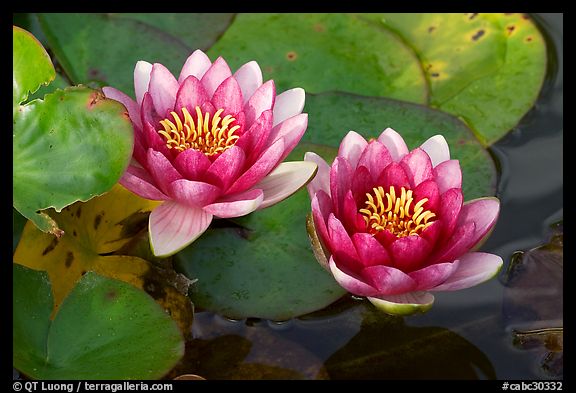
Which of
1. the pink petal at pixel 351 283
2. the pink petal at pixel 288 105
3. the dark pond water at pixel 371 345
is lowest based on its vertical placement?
the dark pond water at pixel 371 345

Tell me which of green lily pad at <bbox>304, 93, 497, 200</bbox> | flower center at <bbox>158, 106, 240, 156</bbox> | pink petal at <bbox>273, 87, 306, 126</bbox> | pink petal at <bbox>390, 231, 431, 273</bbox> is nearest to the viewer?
pink petal at <bbox>390, 231, 431, 273</bbox>

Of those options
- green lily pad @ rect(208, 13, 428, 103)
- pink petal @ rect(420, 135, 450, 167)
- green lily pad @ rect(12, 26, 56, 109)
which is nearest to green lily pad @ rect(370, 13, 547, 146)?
green lily pad @ rect(208, 13, 428, 103)

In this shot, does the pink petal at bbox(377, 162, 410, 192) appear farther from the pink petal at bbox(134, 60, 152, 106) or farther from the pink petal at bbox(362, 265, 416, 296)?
the pink petal at bbox(134, 60, 152, 106)

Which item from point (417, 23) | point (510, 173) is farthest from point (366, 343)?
point (417, 23)

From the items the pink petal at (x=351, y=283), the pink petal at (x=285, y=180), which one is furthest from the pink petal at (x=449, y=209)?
the pink petal at (x=285, y=180)

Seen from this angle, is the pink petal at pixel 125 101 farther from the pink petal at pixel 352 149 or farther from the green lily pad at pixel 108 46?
the pink petal at pixel 352 149

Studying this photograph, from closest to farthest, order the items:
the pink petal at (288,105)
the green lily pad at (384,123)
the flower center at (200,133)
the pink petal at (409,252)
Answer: the pink petal at (409,252)
the flower center at (200,133)
the pink petal at (288,105)
the green lily pad at (384,123)

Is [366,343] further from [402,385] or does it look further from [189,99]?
[189,99]
